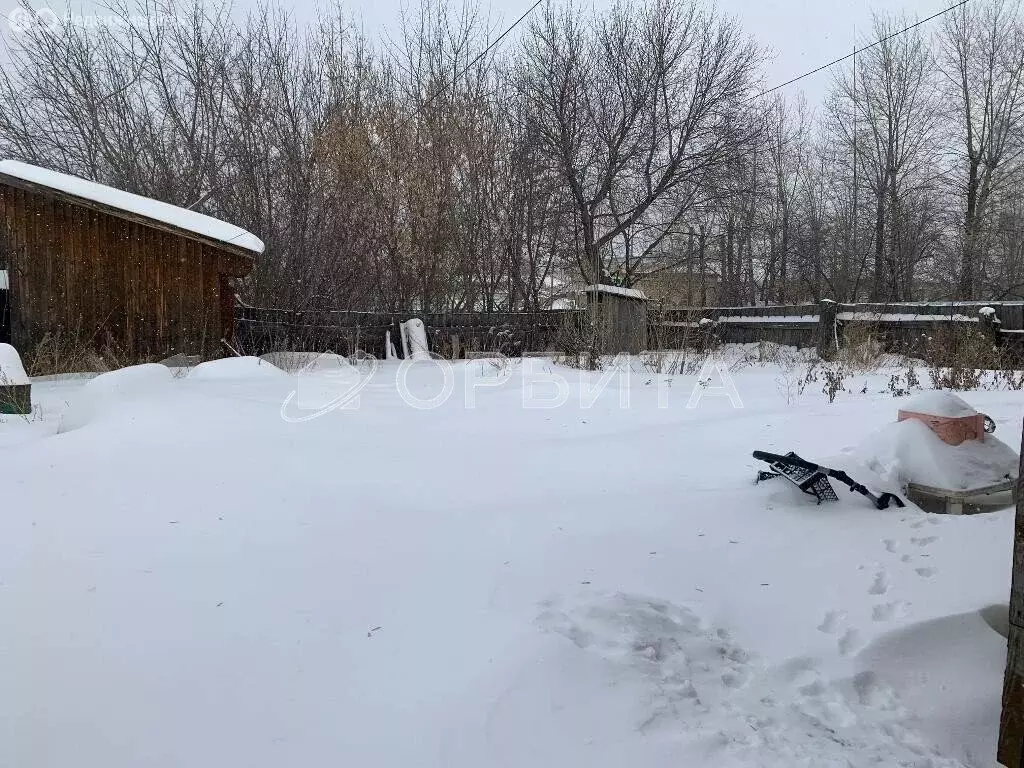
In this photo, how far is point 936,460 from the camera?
2980mm

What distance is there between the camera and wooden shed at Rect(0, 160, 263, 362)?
892 cm

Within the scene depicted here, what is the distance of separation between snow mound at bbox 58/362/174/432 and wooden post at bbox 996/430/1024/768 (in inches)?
201

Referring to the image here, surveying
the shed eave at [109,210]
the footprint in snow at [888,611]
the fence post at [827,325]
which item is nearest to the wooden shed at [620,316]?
the fence post at [827,325]

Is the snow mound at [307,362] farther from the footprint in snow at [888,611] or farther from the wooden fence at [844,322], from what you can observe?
the footprint in snow at [888,611]

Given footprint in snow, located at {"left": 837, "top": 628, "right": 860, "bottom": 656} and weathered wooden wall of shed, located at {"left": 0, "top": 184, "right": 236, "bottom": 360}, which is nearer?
footprint in snow, located at {"left": 837, "top": 628, "right": 860, "bottom": 656}

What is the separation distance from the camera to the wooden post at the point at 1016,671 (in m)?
1.38

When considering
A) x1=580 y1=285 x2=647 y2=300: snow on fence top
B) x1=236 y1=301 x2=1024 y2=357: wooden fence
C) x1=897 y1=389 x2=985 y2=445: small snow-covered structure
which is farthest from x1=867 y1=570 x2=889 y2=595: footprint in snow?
x1=580 y1=285 x2=647 y2=300: snow on fence top

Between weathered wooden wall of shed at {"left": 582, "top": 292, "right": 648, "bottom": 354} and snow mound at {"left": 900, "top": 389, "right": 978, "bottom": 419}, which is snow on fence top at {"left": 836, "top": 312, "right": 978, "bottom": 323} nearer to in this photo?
weathered wooden wall of shed at {"left": 582, "top": 292, "right": 648, "bottom": 354}

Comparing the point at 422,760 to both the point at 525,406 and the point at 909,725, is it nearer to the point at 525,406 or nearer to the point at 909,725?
the point at 909,725

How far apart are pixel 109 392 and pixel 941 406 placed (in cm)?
560

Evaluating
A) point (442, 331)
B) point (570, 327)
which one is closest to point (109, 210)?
point (442, 331)

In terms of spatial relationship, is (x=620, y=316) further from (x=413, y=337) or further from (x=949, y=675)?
(x=949, y=675)

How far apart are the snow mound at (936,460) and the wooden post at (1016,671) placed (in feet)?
5.61

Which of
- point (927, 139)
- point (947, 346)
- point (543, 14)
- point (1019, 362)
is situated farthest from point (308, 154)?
point (927, 139)
